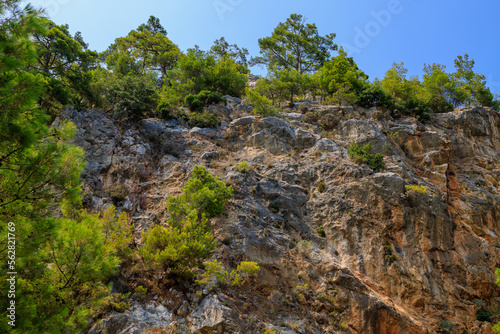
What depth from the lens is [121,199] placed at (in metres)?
15.7

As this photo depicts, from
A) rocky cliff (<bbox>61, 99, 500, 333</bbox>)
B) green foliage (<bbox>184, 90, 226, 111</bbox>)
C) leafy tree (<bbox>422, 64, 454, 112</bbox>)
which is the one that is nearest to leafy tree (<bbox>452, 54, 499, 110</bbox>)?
leafy tree (<bbox>422, 64, 454, 112</bbox>)

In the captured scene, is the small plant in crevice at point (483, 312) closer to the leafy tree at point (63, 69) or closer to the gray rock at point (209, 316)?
the gray rock at point (209, 316)

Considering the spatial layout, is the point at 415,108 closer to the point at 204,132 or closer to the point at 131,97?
the point at 204,132

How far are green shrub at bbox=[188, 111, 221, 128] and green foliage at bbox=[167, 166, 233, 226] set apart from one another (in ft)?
27.9

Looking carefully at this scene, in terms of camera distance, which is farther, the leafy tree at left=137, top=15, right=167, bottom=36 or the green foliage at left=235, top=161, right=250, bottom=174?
the leafy tree at left=137, top=15, right=167, bottom=36

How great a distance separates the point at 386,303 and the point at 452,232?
7.37 m

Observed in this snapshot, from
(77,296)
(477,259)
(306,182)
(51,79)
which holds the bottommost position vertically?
(77,296)

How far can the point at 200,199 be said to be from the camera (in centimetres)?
1384

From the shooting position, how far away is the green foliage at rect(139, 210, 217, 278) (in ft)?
37.0

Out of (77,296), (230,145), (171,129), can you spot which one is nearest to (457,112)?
(230,145)

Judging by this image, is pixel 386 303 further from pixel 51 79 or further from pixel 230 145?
pixel 51 79

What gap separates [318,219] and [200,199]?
763 cm

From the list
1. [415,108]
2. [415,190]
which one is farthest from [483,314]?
[415,108]

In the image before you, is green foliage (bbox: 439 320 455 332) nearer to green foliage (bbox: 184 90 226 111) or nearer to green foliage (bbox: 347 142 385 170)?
green foliage (bbox: 347 142 385 170)
